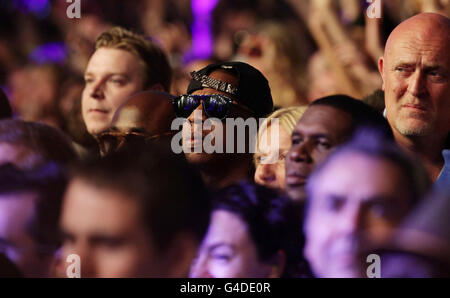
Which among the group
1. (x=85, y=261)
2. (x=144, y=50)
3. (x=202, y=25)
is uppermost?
(x=202, y=25)

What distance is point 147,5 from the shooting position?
7.57 metres

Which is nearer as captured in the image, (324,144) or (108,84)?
(324,144)

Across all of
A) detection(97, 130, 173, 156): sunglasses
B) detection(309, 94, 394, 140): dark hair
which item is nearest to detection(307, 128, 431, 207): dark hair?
detection(309, 94, 394, 140): dark hair

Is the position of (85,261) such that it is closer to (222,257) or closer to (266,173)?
(222,257)

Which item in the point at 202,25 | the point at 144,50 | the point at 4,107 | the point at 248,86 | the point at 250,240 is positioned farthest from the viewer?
the point at 202,25

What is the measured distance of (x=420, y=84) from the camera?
2674mm

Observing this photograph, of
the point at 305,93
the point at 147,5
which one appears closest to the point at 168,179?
the point at 305,93

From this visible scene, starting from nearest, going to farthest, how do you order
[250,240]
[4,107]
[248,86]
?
[250,240]
[248,86]
[4,107]

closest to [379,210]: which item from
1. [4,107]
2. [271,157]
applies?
[271,157]

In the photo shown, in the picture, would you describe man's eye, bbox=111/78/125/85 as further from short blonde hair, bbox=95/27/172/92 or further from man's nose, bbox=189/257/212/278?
man's nose, bbox=189/257/212/278

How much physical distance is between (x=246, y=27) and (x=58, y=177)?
4.76 m

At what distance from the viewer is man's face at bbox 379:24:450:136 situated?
105 inches

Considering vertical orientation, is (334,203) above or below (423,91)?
below

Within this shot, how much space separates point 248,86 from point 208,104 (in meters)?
0.21
